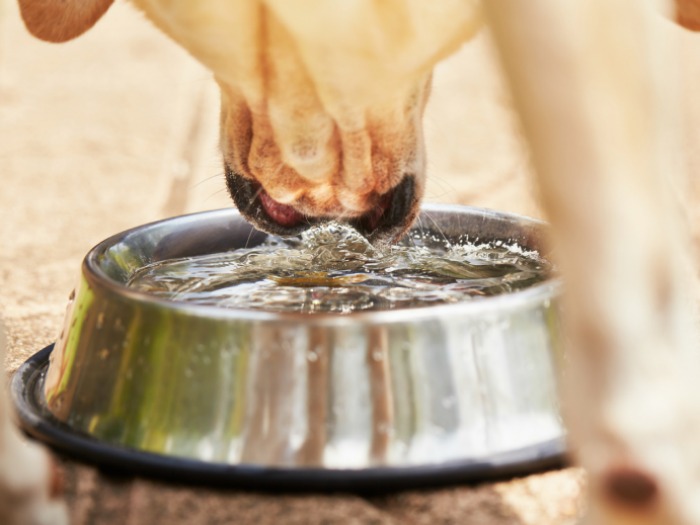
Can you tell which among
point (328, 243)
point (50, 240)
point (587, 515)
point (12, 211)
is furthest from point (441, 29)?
point (12, 211)

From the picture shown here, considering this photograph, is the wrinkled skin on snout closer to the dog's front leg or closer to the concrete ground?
the concrete ground

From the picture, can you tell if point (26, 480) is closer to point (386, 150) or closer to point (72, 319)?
point (72, 319)

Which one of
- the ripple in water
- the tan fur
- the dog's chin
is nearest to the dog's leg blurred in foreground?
the ripple in water

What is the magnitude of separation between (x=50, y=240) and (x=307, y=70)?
1.12 meters

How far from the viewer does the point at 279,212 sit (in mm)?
1720

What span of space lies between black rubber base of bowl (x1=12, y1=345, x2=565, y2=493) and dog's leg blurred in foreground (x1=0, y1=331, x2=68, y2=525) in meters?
0.13

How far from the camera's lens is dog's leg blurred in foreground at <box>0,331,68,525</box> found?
1115 mm

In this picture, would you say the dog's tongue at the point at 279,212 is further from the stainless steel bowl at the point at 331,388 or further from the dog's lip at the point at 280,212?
the stainless steel bowl at the point at 331,388

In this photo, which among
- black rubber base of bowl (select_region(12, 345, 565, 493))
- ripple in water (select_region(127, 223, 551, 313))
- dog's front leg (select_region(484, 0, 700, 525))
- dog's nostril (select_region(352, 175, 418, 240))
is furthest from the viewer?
dog's nostril (select_region(352, 175, 418, 240))

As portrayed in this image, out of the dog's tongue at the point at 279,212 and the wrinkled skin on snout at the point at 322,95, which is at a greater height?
the wrinkled skin on snout at the point at 322,95

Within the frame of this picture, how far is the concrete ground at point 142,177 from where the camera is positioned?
1244mm

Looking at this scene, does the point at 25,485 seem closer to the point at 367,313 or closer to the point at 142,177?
the point at 367,313

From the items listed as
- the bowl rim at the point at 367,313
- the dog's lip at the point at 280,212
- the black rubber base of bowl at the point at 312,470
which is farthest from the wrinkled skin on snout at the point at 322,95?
the black rubber base of bowl at the point at 312,470

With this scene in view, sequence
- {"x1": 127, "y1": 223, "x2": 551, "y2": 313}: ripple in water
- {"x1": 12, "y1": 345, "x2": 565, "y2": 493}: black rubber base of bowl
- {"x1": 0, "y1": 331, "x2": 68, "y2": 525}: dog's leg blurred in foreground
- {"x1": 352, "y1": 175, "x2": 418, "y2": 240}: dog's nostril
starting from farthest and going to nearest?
{"x1": 352, "y1": 175, "x2": 418, "y2": 240}: dog's nostril < {"x1": 127, "y1": 223, "x2": 551, "y2": 313}: ripple in water < {"x1": 12, "y1": 345, "x2": 565, "y2": 493}: black rubber base of bowl < {"x1": 0, "y1": 331, "x2": 68, "y2": 525}: dog's leg blurred in foreground
